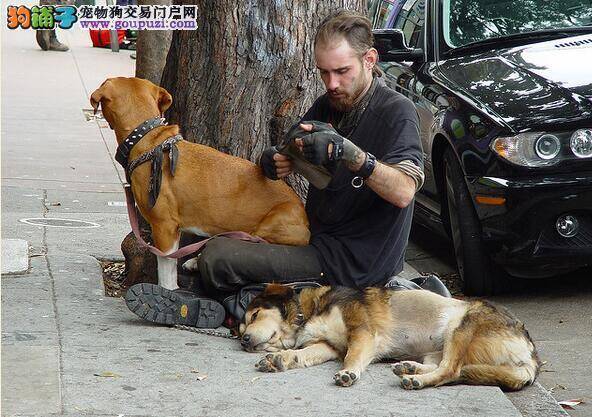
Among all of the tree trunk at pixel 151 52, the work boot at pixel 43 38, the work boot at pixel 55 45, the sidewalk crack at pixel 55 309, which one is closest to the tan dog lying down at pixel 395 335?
the sidewalk crack at pixel 55 309

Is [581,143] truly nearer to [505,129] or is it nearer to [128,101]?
[505,129]

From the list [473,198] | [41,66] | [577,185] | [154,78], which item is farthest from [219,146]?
[41,66]

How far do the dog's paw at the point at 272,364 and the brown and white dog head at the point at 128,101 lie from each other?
1757 mm

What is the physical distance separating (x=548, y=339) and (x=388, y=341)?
5.01 feet

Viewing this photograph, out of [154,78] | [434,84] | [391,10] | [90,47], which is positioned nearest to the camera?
[434,84]

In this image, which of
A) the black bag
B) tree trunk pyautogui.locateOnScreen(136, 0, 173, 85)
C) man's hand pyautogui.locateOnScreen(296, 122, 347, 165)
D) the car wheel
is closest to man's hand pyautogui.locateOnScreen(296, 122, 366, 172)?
man's hand pyautogui.locateOnScreen(296, 122, 347, 165)

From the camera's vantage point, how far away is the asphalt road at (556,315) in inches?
201

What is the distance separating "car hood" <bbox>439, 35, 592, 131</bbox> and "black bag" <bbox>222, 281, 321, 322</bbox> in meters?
1.79

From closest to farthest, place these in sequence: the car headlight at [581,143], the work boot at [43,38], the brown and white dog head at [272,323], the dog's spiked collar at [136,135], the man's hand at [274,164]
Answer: the brown and white dog head at [272,323] → the man's hand at [274,164] → the dog's spiked collar at [136,135] → the car headlight at [581,143] → the work boot at [43,38]

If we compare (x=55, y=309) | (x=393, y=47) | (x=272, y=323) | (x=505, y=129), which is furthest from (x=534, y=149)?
(x=55, y=309)

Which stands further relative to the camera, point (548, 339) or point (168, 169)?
point (548, 339)

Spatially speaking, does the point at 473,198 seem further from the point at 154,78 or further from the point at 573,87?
the point at 154,78

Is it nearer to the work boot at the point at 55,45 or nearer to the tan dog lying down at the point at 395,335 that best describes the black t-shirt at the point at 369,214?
the tan dog lying down at the point at 395,335

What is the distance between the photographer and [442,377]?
4270 millimetres
